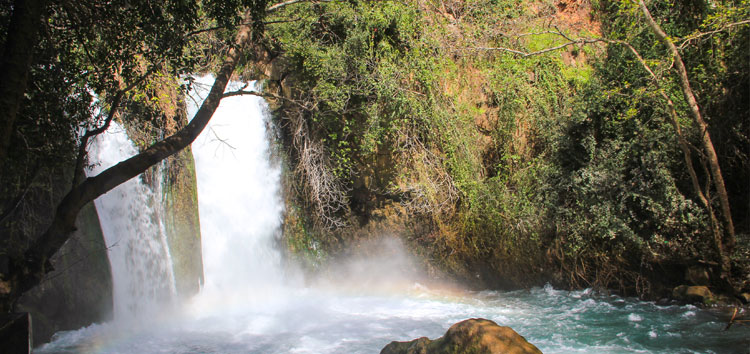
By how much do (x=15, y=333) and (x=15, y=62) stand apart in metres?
2.18

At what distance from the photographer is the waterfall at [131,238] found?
8336mm

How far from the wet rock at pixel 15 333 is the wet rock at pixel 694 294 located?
8.33 metres

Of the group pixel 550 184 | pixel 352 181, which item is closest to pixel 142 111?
pixel 352 181

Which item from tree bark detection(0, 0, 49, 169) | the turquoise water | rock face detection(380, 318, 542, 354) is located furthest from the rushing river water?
tree bark detection(0, 0, 49, 169)

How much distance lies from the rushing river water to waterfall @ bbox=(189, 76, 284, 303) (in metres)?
0.02

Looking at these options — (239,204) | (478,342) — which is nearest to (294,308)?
(239,204)

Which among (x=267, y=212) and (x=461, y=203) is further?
(x=267, y=212)

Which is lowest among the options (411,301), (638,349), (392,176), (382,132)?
(638,349)

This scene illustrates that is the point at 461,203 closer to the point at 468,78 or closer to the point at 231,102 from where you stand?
the point at 468,78

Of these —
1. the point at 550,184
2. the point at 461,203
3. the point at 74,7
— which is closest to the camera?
the point at 74,7

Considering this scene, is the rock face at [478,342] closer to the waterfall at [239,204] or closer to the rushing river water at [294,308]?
the rushing river water at [294,308]

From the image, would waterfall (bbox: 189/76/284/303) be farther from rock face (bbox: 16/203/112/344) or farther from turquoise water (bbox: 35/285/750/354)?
rock face (bbox: 16/203/112/344)

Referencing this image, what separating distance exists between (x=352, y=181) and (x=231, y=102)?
3617 mm

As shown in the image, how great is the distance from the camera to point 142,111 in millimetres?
9141
